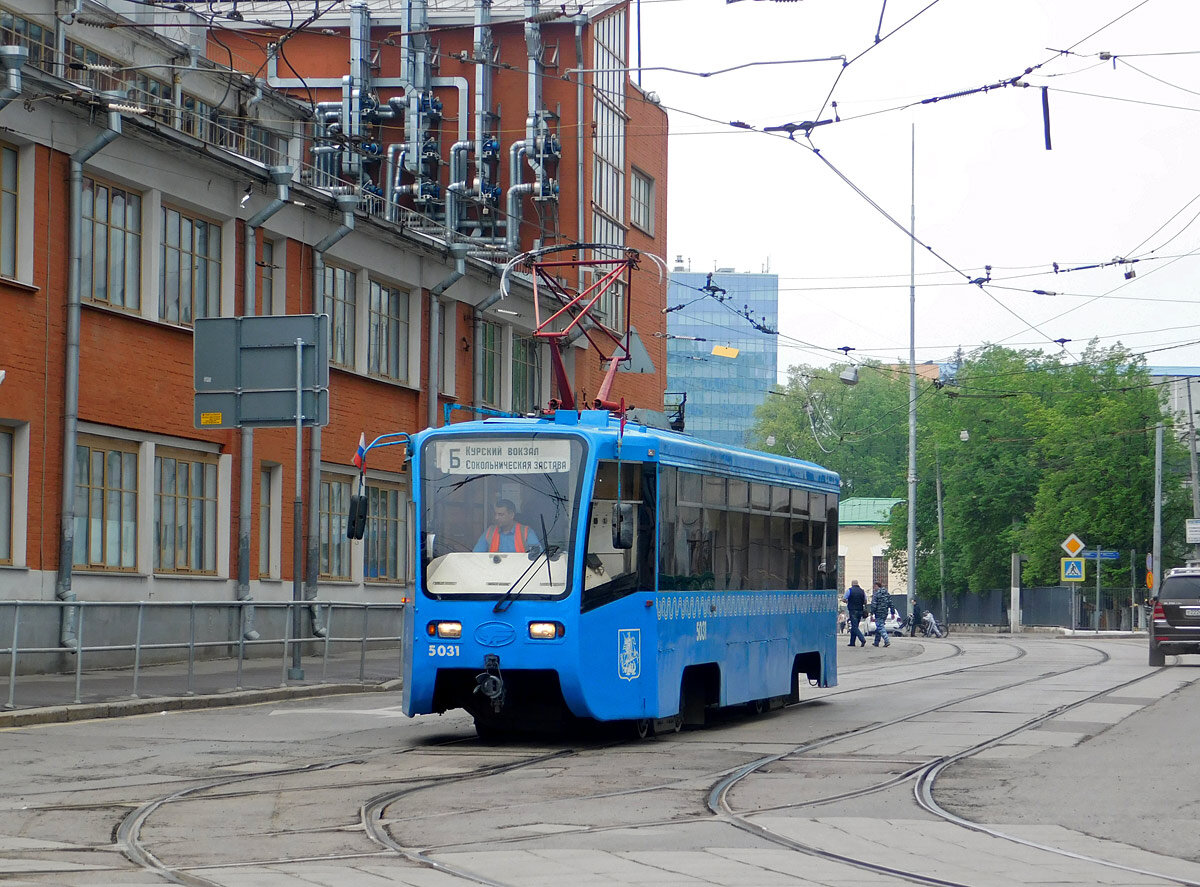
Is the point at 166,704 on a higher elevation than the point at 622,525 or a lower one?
lower

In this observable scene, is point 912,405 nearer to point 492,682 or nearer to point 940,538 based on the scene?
point 940,538

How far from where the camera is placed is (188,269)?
27.3m

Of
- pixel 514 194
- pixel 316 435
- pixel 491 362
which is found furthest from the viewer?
pixel 514 194

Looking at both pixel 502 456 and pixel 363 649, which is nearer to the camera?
pixel 502 456

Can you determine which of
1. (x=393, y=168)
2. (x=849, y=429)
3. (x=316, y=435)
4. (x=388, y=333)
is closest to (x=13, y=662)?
(x=316, y=435)

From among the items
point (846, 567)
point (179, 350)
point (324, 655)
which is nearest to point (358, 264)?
point (179, 350)

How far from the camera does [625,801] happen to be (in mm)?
11031

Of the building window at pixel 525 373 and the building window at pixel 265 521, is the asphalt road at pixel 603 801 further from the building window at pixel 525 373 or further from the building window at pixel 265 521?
the building window at pixel 525 373

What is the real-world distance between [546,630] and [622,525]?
108cm

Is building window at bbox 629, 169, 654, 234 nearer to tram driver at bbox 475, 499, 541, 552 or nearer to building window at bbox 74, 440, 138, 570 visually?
building window at bbox 74, 440, 138, 570

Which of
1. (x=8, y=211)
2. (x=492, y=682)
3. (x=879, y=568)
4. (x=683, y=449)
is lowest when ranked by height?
(x=879, y=568)

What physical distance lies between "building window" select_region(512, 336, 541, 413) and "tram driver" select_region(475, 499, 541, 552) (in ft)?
80.2

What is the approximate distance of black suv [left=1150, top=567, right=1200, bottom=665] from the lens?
30.2 m

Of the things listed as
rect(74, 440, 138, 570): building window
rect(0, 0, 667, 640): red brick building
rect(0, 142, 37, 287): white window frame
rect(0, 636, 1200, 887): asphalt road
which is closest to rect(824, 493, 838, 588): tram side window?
rect(0, 636, 1200, 887): asphalt road
